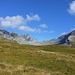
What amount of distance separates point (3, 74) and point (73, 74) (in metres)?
14.6

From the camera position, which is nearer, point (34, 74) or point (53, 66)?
point (34, 74)

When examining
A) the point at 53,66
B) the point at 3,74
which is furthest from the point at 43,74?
the point at 53,66

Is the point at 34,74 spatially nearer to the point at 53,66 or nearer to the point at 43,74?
the point at 43,74

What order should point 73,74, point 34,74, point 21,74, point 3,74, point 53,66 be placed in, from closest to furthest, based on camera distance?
1. point 3,74
2. point 21,74
3. point 34,74
4. point 73,74
5. point 53,66

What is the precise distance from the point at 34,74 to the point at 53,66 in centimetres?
1336

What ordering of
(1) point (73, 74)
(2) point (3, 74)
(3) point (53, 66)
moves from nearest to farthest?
(2) point (3, 74)
(1) point (73, 74)
(3) point (53, 66)

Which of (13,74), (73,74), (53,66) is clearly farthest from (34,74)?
(53,66)

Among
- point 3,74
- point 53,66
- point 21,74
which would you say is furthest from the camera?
point 53,66

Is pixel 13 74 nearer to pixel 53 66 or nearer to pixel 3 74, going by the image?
pixel 3 74

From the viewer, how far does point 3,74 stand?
74.4 ft

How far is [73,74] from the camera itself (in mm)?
34469

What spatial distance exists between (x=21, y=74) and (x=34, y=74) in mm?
2565

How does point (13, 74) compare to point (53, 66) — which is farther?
point (53, 66)

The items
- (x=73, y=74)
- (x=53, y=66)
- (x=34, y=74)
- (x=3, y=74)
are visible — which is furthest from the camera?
(x=53, y=66)
